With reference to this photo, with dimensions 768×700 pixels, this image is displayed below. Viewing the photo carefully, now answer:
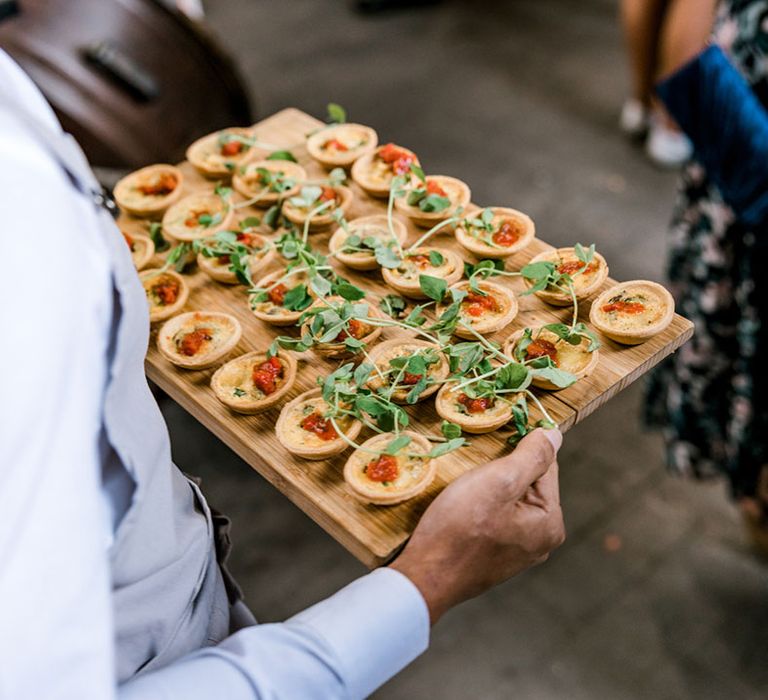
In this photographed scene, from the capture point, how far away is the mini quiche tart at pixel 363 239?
5.28 feet

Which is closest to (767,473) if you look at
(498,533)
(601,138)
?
(498,533)

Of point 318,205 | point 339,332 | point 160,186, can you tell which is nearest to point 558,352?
point 339,332

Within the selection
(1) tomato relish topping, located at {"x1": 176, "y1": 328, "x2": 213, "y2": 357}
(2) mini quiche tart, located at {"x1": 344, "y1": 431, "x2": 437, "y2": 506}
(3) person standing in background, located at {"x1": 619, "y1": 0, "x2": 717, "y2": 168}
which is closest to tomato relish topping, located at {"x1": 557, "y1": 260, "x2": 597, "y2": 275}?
(2) mini quiche tart, located at {"x1": 344, "y1": 431, "x2": 437, "y2": 506}

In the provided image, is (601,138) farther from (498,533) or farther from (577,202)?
(498,533)

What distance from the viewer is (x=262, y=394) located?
142 centimetres

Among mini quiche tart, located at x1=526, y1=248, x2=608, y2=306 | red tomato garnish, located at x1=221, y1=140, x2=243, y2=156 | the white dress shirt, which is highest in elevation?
the white dress shirt

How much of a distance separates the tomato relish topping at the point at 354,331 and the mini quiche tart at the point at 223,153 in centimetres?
60

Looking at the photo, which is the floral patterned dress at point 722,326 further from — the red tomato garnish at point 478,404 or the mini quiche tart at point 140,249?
the mini quiche tart at point 140,249

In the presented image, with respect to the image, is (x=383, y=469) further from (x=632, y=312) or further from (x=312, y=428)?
(x=632, y=312)

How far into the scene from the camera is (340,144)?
6.27 feet

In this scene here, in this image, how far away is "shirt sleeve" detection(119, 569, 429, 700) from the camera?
966 mm

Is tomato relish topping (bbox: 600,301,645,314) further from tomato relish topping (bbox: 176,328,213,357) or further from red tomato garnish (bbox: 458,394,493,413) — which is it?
tomato relish topping (bbox: 176,328,213,357)

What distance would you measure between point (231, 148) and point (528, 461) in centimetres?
114

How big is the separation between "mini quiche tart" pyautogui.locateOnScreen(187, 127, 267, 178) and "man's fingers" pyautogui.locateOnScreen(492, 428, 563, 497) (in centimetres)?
102
